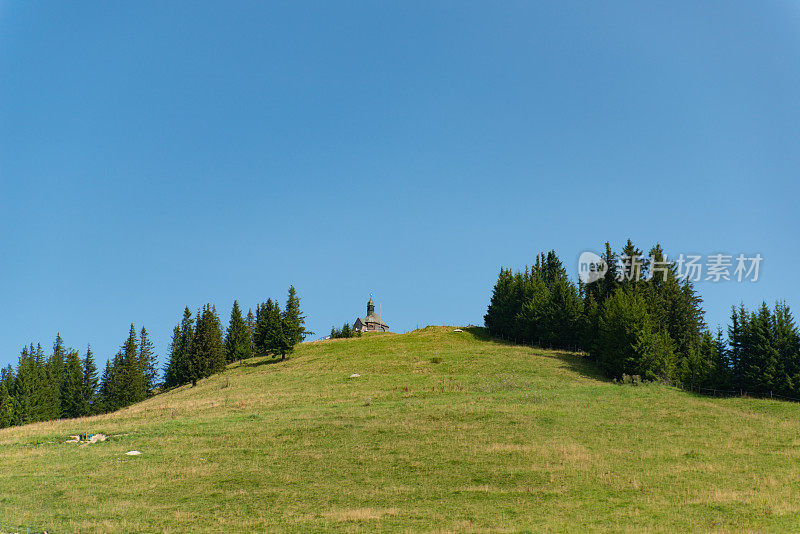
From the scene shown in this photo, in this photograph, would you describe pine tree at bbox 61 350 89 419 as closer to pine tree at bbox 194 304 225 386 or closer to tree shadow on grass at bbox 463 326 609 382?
pine tree at bbox 194 304 225 386

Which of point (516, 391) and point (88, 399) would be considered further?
point (88, 399)

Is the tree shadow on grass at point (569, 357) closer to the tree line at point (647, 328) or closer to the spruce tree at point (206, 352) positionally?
the tree line at point (647, 328)

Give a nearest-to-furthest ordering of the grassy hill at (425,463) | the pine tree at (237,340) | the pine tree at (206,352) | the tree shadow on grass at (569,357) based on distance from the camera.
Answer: the grassy hill at (425,463) → the tree shadow on grass at (569,357) → the pine tree at (206,352) → the pine tree at (237,340)

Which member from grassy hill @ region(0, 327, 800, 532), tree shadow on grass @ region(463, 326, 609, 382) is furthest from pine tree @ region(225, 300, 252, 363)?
grassy hill @ region(0, 327, 800, 532)

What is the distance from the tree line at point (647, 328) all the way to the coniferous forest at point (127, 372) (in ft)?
125

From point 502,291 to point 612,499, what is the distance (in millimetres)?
81052

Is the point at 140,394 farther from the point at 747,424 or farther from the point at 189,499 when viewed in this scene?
the point at 747,424

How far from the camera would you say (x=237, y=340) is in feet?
359

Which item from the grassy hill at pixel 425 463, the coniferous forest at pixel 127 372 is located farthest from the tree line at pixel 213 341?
the grassy hill at pixel 425 463

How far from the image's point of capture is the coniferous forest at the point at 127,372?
290ft

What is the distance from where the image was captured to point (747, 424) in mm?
39531

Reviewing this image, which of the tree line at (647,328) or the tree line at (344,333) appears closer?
the tree line at (647,328)

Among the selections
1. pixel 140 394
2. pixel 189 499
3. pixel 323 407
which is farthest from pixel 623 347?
pixel 140 394

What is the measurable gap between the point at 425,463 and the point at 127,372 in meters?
75.1
